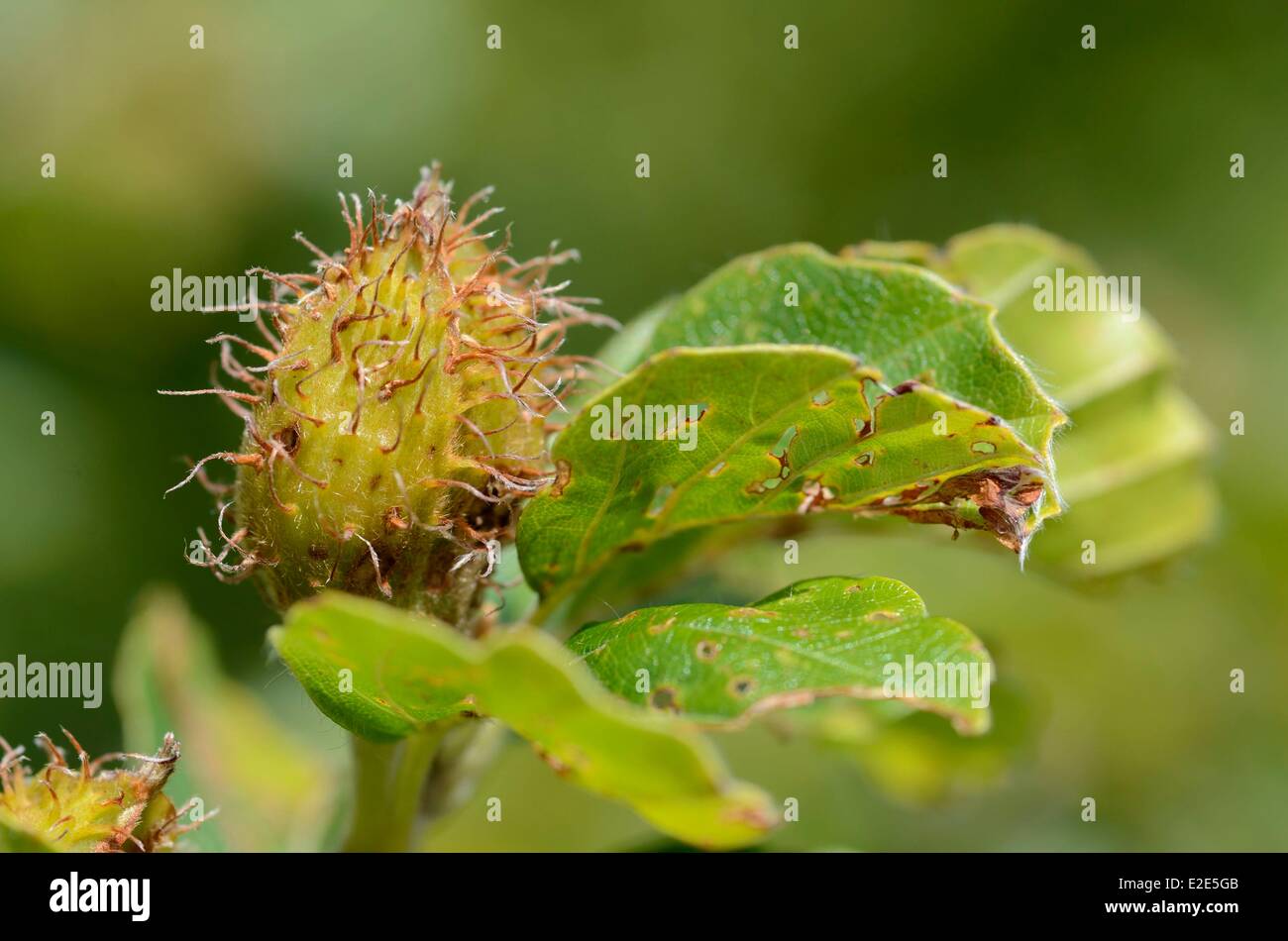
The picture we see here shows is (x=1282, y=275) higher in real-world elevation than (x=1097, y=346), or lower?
higher

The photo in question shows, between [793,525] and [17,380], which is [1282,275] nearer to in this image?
[793,525]

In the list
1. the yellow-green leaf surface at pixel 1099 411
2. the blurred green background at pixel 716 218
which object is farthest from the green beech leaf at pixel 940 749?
the yellow-green leaf surface at pixel 1099 411

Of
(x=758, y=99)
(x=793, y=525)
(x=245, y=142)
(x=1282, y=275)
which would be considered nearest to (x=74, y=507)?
(x=245, y=142)

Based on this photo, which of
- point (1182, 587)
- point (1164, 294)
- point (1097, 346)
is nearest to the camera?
point (1097, 346)

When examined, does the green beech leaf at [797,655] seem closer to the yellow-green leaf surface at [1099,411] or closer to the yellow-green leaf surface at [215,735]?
the yellow-green leaf surface at [1099,411]

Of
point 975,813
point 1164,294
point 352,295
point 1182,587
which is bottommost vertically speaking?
point 975,813

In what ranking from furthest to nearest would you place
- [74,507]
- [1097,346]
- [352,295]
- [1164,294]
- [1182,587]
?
[1164,294]
[1182,587]
[74,507]
[1097,346]
[352,295]

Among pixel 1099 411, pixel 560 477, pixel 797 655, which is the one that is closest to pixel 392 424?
pixel 560 477
